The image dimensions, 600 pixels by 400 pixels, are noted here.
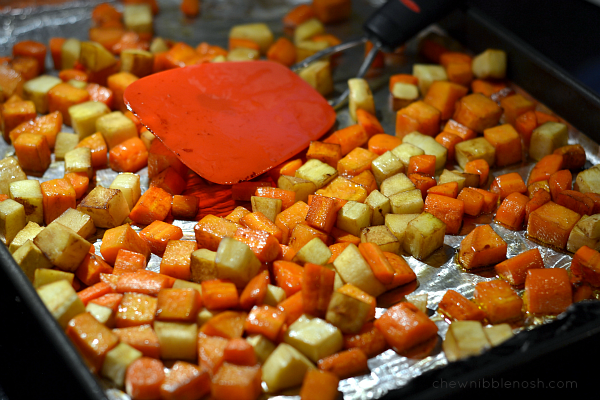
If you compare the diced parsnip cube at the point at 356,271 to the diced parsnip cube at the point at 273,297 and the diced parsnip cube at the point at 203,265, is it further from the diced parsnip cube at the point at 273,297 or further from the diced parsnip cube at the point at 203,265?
the diced parsnip cube at the point at 203,265

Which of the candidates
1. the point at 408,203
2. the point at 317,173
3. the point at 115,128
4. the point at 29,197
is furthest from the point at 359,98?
the point at 29,197

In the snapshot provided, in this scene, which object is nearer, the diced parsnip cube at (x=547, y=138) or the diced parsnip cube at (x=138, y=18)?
the diced parsnip cube at (x=547, y=138)

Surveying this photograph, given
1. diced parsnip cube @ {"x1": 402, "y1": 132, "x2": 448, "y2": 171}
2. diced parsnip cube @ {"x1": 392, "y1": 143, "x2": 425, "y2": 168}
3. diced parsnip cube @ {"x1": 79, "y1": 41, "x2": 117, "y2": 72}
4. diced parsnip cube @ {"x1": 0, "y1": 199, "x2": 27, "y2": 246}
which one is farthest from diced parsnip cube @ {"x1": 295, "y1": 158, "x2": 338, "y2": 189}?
diced parsnip cube @ {"x1": 79, "y1": 41, "x2": 117, "y2": 72}

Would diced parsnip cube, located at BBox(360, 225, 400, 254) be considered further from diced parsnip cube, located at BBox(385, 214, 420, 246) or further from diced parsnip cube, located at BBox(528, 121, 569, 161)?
diced parsnip cube, located at BBox(528, 121, 569, 161)

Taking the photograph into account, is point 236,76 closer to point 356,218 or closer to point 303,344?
point 356,218

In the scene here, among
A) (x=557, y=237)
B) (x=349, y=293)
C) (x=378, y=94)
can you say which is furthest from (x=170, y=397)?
(x=378, y=94)

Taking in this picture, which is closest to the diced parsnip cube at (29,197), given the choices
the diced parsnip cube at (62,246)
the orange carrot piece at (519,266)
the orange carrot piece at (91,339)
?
the diced parsnip cube at (62,246)
